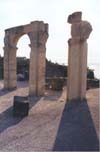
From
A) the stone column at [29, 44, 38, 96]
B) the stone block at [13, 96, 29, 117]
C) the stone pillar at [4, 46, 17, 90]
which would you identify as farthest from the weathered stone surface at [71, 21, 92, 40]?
the stone pillar at [4, 46, 17, 90]

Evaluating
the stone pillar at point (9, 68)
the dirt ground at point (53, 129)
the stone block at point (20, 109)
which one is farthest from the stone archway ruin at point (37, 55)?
the stone block at point (20, 109)

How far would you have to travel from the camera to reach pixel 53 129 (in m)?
6.75

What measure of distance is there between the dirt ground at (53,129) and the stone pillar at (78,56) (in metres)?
0.86

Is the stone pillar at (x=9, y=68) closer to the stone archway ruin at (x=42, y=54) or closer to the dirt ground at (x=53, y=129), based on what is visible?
the stone archway ruin at (x=42, y=54)

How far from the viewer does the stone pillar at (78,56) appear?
10.5 m

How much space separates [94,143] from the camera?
5.43m

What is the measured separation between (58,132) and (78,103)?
3.68 metres

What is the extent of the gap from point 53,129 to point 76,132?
784mm

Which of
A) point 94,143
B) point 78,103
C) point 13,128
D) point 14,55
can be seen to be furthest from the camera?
point 14,55

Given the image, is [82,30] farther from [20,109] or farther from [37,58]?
[20,109]

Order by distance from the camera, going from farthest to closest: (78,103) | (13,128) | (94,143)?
(78,103) → (13,128) → (94,143)

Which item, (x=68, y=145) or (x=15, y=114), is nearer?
(x=68, y=145)

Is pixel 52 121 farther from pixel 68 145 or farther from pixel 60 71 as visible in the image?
pixel 60 71

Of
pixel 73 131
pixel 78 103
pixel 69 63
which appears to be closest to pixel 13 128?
pixel 73 131
